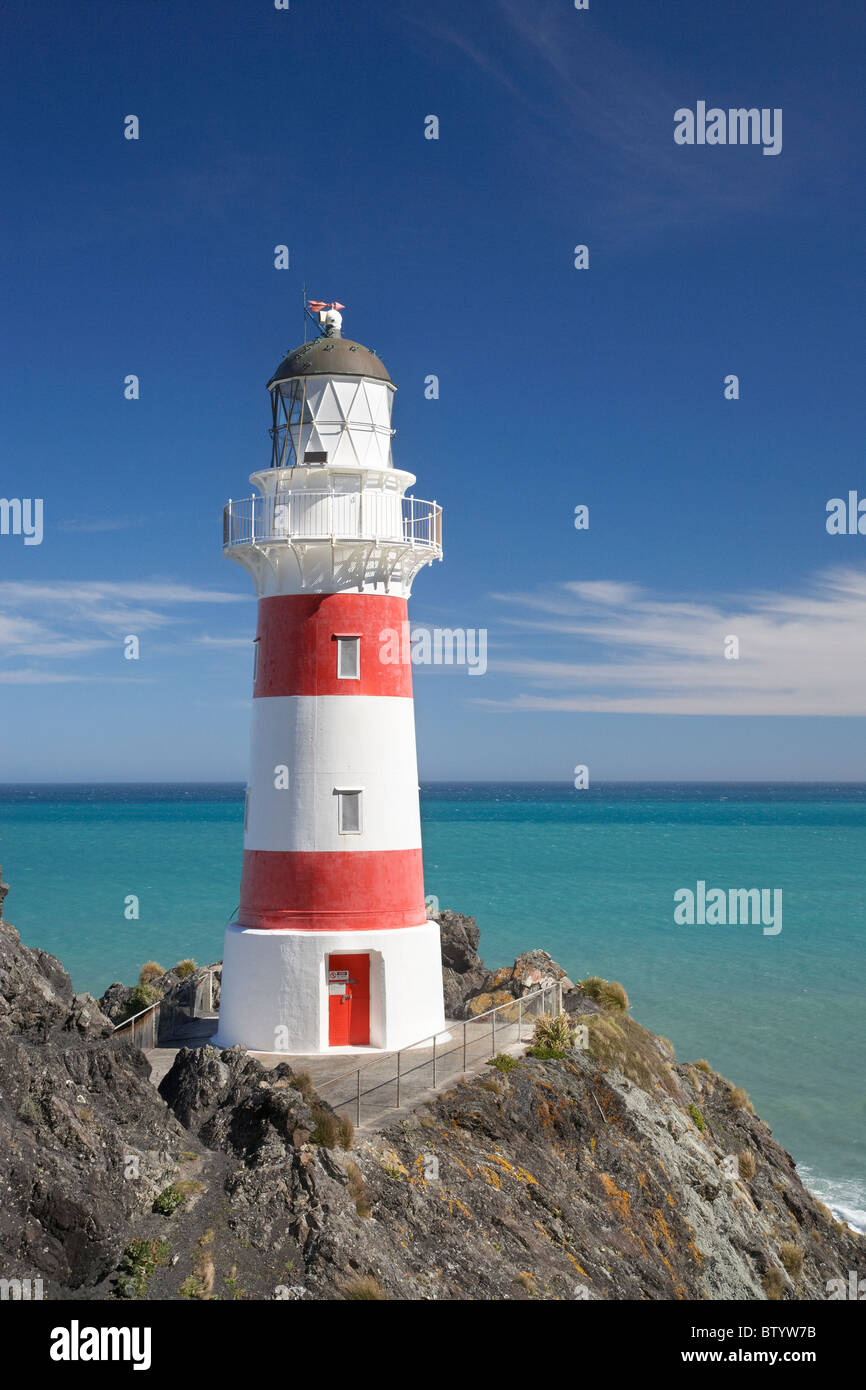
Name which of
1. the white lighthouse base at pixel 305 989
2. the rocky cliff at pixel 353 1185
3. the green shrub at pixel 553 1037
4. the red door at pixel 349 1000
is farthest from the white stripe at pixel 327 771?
the rocky cliff at pixel 353 1185

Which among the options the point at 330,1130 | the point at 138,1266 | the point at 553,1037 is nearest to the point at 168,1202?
the point at 138,1266

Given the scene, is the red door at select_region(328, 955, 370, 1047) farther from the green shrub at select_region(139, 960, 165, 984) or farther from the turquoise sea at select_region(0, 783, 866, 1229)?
the turquoise sea at select_region(0, 783, 866, 1229)

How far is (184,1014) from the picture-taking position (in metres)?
24.0

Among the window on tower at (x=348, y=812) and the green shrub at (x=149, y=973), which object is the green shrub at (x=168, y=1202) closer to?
the window on tower at (x=348, y=812)

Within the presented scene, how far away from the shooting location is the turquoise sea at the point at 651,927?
34.5m

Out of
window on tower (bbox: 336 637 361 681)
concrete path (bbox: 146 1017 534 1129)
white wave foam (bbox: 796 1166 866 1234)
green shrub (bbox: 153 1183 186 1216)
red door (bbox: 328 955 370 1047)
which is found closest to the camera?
green shrub (bbox: 153 1183 186 1216)

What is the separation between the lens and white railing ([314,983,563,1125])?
56.5ft

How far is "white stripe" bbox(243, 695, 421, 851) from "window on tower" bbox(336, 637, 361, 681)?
1.20ft

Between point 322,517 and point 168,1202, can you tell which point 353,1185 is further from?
point 322,517

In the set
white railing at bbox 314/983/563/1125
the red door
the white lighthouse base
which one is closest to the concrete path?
white railing at bbox 314/983/563/1125

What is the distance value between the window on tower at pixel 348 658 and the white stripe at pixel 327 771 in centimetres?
37

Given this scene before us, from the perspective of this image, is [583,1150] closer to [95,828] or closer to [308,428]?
[308,428]

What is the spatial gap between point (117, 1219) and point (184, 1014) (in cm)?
1259
